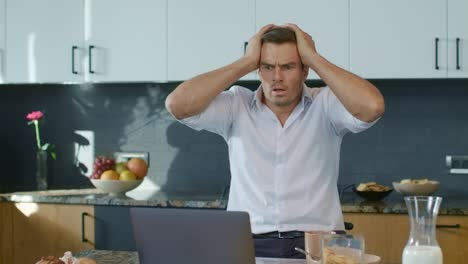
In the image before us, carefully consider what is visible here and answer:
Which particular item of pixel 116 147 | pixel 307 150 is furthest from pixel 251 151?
pixel 116 147

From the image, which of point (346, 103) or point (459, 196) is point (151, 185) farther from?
point (346, 103)

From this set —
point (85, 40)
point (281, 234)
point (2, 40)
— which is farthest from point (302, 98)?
point (2, 40)

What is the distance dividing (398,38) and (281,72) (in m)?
1.40

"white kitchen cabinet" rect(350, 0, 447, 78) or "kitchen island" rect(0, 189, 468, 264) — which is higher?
"white kitchen cabinet" rect(350, 0, 447, 78)

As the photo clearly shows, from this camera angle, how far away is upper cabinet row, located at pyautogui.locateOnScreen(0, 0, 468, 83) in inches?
133

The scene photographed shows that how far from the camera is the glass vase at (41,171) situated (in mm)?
4077

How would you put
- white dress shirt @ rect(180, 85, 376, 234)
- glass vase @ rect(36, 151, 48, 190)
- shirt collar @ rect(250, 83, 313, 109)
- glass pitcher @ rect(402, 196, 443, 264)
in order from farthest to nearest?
glass vase @ rect(36, 151, 48, 190) < shirt collar @ rect(250, 83, 313, 109) < white dress shirt @ rect(180, 85, 376, 234) < glass pitcher @ rect(402, 196, 443, 264)

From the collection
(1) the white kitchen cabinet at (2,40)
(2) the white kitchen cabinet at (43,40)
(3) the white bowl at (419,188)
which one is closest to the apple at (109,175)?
(2) the white kitchen cabinet at (43,40)

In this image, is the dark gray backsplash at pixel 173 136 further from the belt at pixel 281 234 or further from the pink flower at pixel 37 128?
the belt at pixel 281 234

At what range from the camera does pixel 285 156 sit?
87.6 inches


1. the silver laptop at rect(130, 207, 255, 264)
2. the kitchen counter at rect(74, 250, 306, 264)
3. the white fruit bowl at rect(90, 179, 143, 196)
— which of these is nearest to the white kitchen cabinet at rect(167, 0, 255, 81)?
the white fruit bowl at rect(90, 179, 143, 196)

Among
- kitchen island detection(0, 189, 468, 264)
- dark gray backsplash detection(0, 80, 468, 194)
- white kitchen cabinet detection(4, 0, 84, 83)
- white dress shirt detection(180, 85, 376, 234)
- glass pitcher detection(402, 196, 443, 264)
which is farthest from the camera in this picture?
white kitchen cabinet detection(4, 0, 84, 83)

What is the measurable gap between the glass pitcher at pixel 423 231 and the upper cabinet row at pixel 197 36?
202 centimetres

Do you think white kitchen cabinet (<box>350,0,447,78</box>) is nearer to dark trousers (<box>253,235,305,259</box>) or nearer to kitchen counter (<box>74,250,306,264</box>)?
dark trousers (<box>253,235,305,259</box>)
